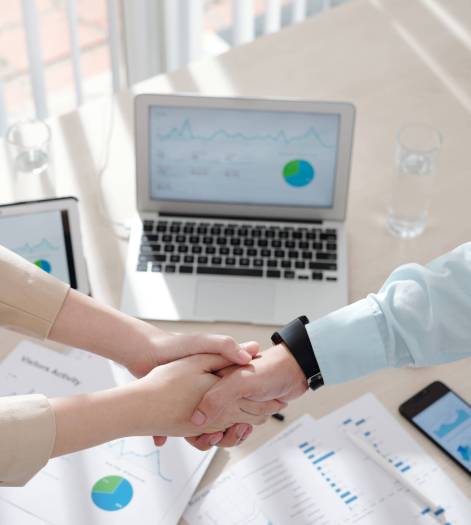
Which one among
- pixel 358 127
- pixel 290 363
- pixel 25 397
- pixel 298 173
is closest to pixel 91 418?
pixel 25 397

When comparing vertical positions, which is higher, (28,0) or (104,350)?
(28,0)

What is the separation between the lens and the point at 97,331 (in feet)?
4.69

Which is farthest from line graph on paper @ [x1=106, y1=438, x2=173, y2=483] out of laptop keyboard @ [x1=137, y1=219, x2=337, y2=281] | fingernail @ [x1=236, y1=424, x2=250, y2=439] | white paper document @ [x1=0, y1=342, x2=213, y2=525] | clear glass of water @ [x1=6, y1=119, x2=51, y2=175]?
clear glass of water @ [x1=6, y1=119, x2=51, y2=175]

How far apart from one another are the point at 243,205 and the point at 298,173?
116 millimetres

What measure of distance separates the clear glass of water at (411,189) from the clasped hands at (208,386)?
16.0 inches

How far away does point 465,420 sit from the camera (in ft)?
4.51

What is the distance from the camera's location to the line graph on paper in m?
1.32

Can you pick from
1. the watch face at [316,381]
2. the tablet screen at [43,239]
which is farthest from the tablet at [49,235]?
the watch face at [316,381]

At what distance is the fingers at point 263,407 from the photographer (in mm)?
1384

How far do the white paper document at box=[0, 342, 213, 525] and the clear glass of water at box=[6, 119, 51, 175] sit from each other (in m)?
0.50

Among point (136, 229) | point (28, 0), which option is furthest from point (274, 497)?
point (28, 0)

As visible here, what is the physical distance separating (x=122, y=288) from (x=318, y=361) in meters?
0.40

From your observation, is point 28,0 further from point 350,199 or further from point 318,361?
point 318,361

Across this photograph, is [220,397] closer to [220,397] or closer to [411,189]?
[220,397]
